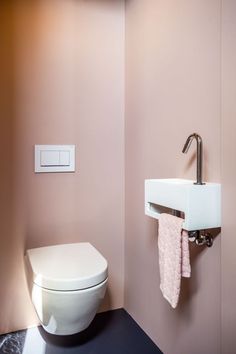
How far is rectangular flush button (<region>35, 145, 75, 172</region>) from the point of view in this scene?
1.53 metres

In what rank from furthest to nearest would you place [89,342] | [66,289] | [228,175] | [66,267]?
[89,342], [66,267], [66,289], [228,175]

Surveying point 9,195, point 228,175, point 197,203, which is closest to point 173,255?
point 197,203

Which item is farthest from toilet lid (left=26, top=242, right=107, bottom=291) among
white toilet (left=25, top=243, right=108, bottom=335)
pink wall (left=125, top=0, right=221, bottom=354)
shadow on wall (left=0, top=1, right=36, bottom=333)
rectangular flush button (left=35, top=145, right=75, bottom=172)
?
rectangular flush button (left=35, top=145, right=75, bottom=172)

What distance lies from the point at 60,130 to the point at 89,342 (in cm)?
116

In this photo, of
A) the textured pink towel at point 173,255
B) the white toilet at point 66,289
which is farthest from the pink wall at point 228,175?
the white toilet at point 66,289

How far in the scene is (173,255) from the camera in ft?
3.22

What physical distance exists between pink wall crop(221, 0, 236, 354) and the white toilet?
1.62ft

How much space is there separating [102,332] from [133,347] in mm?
208

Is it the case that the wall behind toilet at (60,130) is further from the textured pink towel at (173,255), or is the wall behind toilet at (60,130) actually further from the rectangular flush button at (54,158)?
the textured pink towel at (173,255)

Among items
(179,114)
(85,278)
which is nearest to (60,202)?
(85,278)

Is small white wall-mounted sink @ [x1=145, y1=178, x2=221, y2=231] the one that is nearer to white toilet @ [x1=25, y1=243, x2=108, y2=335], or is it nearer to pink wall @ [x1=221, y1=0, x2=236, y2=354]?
pink wall @ [x1=221, y1=0, x2=236, y2=354]

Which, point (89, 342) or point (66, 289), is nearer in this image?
point (66, 289)

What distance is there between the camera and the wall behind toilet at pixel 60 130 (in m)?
1.48

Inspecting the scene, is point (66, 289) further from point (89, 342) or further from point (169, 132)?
point (169, 132)
